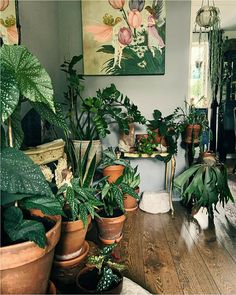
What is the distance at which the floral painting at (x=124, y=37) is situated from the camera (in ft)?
8.41

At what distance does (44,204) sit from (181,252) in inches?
48.8

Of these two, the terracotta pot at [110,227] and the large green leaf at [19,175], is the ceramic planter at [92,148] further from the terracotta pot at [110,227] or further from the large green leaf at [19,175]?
the large green leaf at [19,175]

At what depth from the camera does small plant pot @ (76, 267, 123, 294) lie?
1255mm

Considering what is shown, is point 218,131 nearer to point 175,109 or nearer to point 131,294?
point 175,109

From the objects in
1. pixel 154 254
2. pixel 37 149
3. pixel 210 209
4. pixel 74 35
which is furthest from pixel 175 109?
pixel 37 149

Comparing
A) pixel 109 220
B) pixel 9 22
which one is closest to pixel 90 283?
pixel 109 220

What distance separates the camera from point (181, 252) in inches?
74.2

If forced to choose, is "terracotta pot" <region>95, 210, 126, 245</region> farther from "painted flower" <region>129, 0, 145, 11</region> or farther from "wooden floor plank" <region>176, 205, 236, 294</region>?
"painted flower" <region>129, 0, 145, 11</region>

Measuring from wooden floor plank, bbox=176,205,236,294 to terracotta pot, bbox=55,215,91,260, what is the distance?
0.85m

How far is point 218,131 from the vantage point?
15.6 feet

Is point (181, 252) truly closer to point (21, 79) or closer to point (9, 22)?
point (21, 79)

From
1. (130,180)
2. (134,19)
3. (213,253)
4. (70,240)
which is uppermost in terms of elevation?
(134,19)

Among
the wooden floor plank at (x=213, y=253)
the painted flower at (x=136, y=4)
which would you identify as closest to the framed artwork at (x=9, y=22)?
the painted flower at (x=136, y=4)

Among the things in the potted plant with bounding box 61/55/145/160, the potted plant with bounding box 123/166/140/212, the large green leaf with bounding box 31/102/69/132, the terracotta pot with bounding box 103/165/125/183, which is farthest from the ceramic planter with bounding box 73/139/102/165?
the large green leaf with bounding box 31/102/69/132
